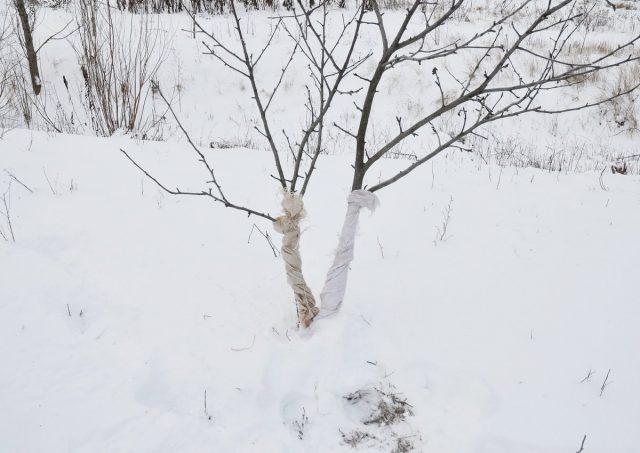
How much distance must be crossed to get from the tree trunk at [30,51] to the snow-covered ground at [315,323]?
13.7 ft

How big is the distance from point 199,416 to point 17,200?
204 centimetres

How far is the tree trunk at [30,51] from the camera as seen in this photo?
21.7 feet

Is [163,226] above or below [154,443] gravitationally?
above

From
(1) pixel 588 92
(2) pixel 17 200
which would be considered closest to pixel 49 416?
(2) pixel 17 200

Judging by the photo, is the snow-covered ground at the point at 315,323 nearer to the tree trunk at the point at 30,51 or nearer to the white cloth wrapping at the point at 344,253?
the white cloth wrapping at the point at 344,253

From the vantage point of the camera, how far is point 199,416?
1797 millimetres

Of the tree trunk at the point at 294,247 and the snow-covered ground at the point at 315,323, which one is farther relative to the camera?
the tree trunk at the point at 294,247

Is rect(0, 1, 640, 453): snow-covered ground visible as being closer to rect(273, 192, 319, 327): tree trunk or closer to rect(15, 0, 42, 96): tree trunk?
rect(273, 192, 319, 327): tree trunk

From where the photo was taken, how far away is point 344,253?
2117 mm

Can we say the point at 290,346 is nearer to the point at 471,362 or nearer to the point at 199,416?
the point at 199,416

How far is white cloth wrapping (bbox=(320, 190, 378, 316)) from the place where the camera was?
1995 mm

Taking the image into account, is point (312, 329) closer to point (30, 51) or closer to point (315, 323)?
point (315, 323)

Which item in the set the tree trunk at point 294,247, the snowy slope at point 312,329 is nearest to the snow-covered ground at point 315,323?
the snowy slope at point 312,329

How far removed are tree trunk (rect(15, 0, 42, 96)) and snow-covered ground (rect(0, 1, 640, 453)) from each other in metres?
4.19
